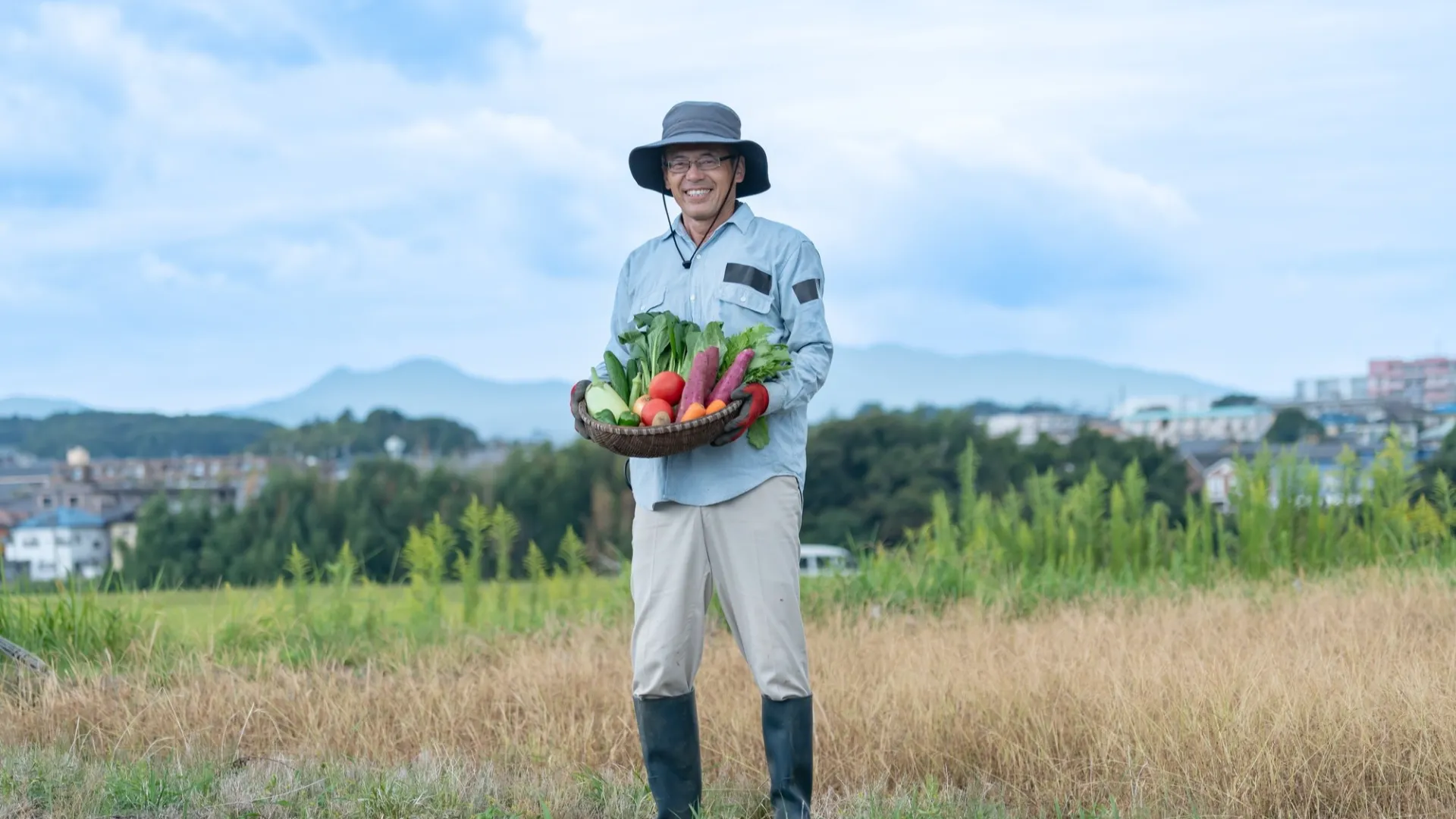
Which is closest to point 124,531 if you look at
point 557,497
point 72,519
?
point 72,519

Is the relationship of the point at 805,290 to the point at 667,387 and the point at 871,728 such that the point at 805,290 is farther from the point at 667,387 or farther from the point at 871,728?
the point at 871,728

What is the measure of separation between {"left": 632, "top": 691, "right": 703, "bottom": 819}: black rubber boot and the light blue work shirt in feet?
2.03

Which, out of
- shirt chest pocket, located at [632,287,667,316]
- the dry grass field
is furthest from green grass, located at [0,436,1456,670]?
shirt chest pocket, located at [632,287,667,316]

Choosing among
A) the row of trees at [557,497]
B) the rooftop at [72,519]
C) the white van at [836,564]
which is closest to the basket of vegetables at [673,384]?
the white van at [836,564]

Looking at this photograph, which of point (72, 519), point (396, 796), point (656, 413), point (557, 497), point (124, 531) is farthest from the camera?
point (557, 497)

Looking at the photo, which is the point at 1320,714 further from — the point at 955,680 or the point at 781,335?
the point at 781,335

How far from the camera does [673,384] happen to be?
399 centimetres

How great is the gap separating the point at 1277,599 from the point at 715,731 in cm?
391

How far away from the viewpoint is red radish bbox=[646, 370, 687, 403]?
13.1 ft

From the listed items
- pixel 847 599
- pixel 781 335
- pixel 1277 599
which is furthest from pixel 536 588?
pixel 781 335

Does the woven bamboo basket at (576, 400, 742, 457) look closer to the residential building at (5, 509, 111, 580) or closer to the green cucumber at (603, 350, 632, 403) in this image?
the green cucumber at (603, 350, 632, 403)

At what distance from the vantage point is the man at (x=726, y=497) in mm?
4031

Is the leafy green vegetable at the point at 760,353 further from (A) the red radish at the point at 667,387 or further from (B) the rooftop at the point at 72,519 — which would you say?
(B) the rooftop at the point at 72,519

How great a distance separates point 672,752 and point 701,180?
1.70 metres
